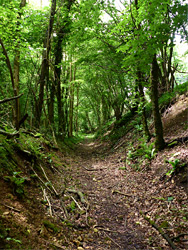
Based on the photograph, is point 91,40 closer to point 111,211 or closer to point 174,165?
point 174,165

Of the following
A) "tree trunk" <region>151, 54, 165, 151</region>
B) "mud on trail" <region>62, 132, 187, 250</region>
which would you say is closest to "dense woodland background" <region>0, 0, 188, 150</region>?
"tree trunk" <region>151, 54, 165, 151</region>

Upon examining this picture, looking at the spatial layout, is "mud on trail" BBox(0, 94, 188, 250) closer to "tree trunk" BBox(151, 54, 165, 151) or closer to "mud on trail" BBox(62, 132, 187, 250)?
"mud on trail" BBox(62, 132, 187, 250)

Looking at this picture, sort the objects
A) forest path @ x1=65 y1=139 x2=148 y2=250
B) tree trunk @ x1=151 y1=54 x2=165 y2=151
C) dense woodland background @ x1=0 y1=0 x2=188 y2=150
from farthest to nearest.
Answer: tree trunk @ x1=151 y1=54 x2=165 y2=151, dense woodland background @ x1=0 y1=0 x2=188 y2=150, forest path @ x1=65 y1=139 x2=148 y2=250

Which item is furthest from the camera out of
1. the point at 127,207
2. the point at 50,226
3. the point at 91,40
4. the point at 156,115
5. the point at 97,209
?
the point at 91,40

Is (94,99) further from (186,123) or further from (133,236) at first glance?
(133,236)

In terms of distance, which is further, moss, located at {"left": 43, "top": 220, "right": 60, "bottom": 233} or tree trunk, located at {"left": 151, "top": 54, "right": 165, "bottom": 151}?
tree trunk, located at {"left": 151, "top": 54, "right": 165, "bottom": 151}

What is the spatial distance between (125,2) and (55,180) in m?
9.82

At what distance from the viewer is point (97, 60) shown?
1117 centimetres

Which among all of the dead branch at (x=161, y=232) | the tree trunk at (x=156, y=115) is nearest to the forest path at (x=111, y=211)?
the dead branch at (x=161, y=232)

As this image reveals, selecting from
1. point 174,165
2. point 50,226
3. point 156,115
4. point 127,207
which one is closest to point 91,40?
point 156,115

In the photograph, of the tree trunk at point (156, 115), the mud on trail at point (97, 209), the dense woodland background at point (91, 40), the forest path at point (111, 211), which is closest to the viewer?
the mud on trail at point (97, 209)

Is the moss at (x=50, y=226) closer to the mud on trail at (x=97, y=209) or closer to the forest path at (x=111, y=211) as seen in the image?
the mud on trail at (x=97, y=209)

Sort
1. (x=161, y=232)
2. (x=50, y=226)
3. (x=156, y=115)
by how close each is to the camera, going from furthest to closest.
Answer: (x=156, y=115) < (x=161, y=232) < (x=50, y=226)

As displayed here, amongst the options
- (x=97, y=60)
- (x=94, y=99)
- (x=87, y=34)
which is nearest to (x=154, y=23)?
(x=87, y=34)
